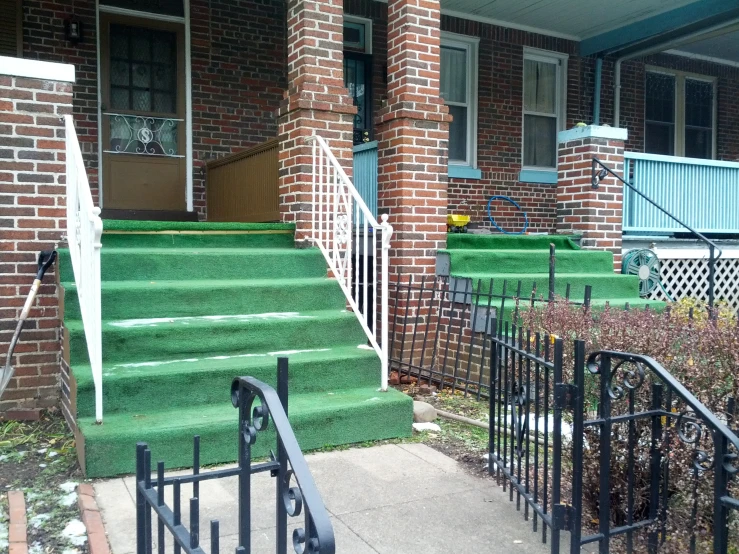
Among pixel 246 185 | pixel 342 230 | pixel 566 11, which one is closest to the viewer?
pixel 342 230

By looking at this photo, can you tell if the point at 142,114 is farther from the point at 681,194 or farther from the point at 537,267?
the point at 681,194

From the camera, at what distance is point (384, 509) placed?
141 inches

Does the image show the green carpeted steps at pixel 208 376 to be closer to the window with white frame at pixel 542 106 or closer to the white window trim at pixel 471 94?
the white window trim at pixel 471 94

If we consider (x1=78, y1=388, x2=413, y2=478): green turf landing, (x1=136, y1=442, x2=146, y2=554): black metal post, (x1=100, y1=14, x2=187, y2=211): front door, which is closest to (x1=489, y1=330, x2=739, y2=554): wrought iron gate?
(x1=78, y1=388, x2=413, y2=478): green turf landing

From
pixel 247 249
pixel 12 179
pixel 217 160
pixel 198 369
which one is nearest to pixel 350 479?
pixel 198 369

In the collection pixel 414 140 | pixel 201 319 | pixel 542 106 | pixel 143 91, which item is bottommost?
pixel 201 319

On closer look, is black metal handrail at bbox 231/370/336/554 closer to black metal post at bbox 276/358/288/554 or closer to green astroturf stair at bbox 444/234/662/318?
black metal post at bbox 276/358/288/554

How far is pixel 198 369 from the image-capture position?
441cm

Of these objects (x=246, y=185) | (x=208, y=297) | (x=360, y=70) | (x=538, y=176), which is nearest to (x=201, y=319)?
(x=208, y=297)

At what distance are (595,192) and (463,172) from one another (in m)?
2.88

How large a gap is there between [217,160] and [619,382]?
6.14 metres

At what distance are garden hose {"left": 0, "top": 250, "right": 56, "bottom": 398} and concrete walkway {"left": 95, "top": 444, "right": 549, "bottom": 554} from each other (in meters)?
1.32

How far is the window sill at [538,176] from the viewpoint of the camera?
35.8 ft

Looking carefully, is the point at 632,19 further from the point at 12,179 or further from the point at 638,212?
the point at 12,179
